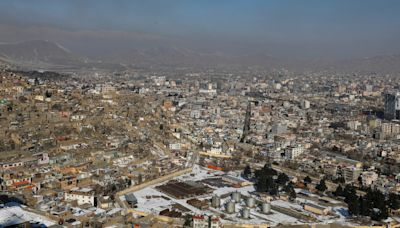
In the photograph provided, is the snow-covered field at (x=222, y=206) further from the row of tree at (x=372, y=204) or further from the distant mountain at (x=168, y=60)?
the distant mountain at (x=168, y=60)

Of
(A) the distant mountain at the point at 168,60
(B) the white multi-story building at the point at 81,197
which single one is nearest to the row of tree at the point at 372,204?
(B) the white multi-story building at the point at 81,197

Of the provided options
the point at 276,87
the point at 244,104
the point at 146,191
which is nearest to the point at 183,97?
the point at 244,104

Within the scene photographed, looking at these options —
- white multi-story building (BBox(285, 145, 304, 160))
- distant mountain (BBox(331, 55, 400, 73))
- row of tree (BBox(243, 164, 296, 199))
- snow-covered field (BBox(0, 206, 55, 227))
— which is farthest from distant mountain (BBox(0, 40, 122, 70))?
snow-covered field (BBox(0, 206, 55, 227))

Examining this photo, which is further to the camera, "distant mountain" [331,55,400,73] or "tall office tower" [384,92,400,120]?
"distant mountain" [331,55,400,73]

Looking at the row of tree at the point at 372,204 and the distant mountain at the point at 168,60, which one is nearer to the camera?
the row of tree at the point at 372,204

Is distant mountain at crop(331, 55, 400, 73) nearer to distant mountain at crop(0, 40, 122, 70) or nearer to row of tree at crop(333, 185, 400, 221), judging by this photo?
distant mountain at crop(0, 40, 122, 70)

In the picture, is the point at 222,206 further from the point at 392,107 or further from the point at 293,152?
the point at 392,107

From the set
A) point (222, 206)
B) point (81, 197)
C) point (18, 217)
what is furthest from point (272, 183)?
point (18, 217)

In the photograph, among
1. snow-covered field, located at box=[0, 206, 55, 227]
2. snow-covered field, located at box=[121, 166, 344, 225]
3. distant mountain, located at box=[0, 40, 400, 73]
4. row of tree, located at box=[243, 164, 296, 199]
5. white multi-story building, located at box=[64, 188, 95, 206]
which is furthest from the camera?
distant mountain, located at box=[0, 40, 400, 73]
